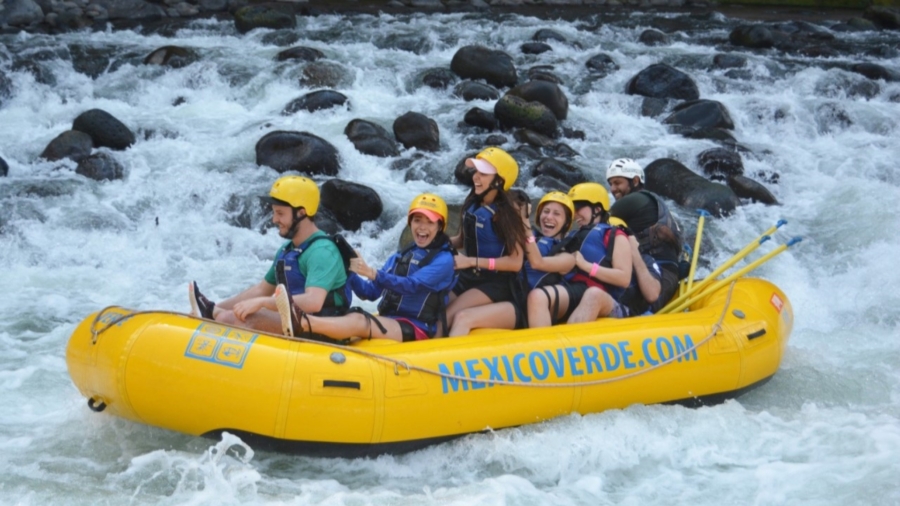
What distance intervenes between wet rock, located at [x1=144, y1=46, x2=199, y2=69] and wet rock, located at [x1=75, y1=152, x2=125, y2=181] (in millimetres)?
3009

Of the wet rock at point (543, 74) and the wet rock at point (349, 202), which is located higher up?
the wet rock at point (543, 74)

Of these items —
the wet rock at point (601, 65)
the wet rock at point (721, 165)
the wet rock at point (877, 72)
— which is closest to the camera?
the wet rock at point (721, 165)

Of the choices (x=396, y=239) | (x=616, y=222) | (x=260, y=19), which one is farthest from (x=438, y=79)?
(x=616, y=222)

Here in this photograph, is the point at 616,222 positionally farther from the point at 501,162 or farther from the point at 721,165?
the point at 721,165

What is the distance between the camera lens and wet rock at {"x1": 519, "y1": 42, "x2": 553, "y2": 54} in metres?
14.3

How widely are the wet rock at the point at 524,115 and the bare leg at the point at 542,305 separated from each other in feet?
18.7

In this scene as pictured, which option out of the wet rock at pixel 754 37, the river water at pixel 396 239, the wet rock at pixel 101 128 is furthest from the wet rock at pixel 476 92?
the wet rock at pixel 754 37

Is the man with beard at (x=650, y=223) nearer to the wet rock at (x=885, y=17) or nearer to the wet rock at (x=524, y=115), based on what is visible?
the wet rock at (x=524, y=115)

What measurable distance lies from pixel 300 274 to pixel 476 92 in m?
7.44

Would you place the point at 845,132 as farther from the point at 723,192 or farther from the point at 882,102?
the point at 723,192

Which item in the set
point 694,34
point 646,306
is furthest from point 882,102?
point 646,306

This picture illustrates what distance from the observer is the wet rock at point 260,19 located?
1446cm

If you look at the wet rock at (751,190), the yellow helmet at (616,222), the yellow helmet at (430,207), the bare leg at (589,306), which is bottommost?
the wet rock at (751,190)

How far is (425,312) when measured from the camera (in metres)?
5.28
